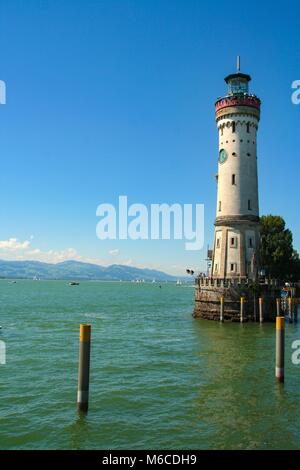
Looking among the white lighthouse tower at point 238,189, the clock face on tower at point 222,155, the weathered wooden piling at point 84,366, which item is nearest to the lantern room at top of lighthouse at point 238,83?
the white lighthouse tower at point 238,189

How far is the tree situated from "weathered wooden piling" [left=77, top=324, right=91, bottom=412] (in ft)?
200

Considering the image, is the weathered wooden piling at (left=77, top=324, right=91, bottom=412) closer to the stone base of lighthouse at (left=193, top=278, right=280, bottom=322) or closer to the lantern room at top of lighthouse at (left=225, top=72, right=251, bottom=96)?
the stone base of lighthouse at (left=193, top=278, right=280, bottom=322)

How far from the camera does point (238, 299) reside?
51031mm

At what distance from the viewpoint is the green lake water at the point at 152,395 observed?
16.7m

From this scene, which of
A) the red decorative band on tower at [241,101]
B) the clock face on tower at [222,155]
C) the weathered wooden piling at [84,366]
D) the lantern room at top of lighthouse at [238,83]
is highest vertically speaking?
the lantern room at top of lighthouse at [238,83]

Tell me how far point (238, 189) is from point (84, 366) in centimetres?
4033

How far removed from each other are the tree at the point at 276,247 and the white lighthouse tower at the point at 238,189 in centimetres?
2242

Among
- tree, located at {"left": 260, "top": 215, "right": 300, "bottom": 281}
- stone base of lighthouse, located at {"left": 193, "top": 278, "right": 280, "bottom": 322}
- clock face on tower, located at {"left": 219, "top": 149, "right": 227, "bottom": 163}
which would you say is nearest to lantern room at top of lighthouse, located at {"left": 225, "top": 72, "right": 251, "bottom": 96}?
clock face on tower, located at {"left": 219, "top": 149, "right": 227, "bottom": 163}

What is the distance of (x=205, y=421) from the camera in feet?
60.2

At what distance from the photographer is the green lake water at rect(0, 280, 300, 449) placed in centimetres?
1667

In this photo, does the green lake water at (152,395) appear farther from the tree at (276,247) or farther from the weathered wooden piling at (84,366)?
the tree at (276,247)

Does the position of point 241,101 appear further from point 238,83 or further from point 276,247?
point 276,247

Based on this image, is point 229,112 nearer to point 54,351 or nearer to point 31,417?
point 54,351
